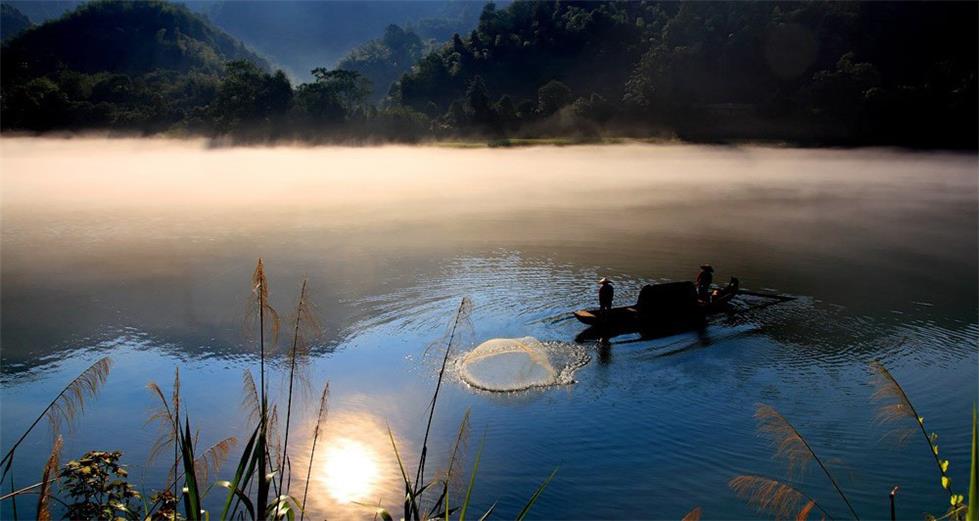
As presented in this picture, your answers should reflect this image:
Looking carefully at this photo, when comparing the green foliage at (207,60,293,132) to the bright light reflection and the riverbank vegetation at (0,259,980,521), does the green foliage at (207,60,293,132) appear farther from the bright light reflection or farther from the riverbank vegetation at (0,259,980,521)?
the bright light reflection

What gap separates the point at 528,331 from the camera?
1395cm

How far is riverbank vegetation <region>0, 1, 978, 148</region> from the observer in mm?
55438

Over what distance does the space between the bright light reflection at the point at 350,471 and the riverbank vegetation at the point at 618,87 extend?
53374mm

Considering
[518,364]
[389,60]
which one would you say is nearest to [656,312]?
[518,364]

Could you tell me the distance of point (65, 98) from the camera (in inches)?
2699

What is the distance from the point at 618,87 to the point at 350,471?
221ft

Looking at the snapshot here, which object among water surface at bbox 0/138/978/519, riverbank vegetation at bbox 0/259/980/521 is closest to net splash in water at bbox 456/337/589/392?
water surface at bbox 0/138/978/519

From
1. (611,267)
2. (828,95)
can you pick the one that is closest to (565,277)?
(611,267)

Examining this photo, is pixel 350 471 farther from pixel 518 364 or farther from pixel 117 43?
pixel 117 43

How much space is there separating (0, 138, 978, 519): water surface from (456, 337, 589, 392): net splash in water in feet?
0.89

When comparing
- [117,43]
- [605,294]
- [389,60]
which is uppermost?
[117,43]

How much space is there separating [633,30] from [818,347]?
2612 inches

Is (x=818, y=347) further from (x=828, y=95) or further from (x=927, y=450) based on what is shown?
(x=828, y=95)

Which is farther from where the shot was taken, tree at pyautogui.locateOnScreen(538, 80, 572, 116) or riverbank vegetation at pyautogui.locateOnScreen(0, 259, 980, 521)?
tree at pyautogui.locateOnScreen(538, 80, 572, 116)
